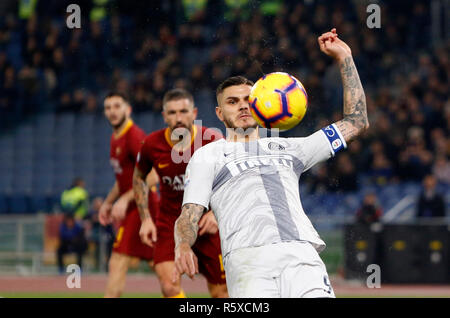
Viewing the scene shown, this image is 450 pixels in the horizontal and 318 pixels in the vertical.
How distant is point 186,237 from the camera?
480 centimetres

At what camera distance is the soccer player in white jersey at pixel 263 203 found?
4.64 m

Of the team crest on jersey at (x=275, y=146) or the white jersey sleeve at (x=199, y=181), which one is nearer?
the white jersey sleeve at (x=199, y=181)

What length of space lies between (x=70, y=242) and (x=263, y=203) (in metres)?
12.1

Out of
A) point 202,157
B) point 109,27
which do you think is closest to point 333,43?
point 202,157

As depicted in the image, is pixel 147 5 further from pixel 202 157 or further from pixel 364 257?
pixel 202 157

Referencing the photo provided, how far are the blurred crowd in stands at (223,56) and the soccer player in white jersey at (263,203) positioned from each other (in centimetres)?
803

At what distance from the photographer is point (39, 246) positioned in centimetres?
1650

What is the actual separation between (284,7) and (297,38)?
1753 millimetres

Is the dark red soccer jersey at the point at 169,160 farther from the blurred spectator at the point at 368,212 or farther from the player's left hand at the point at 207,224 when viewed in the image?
the blurred spectator at the point at 368,212

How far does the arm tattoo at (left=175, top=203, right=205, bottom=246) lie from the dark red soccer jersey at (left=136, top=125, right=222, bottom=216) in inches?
109

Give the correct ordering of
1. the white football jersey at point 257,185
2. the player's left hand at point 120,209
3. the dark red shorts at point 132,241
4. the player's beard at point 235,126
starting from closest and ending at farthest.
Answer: the white football jersey at point 257,185 → the player's beard at point 235,126 → the player's left hand at point 120,209 → the dark red shorts at point 132,241

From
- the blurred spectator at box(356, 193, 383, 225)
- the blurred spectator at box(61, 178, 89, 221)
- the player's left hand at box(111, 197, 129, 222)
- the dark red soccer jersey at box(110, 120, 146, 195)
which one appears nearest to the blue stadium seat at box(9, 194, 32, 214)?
the blurred spectator at box(61, 178, 89, 221)

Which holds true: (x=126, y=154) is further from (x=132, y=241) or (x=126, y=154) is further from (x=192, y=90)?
(x=192, y=90)

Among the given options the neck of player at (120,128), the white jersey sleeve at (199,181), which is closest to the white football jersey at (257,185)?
the white jersey sleeve at (199,181)
